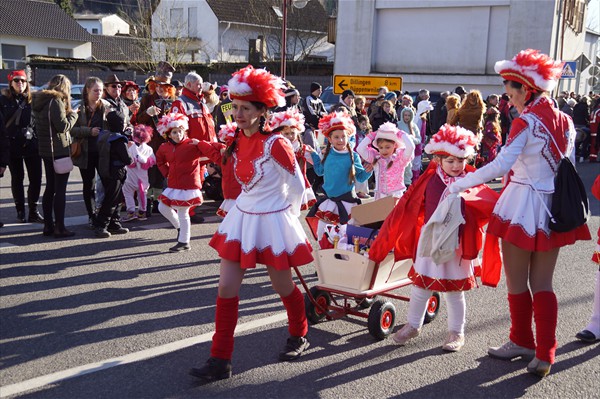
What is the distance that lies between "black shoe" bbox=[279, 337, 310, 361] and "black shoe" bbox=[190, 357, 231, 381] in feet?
1.72

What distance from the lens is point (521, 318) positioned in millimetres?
4766

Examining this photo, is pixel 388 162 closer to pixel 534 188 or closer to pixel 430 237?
pixel 430 237

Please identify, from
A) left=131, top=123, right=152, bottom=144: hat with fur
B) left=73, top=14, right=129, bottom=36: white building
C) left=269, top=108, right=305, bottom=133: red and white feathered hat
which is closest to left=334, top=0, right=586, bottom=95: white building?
left=131, top=123, right=152, bottom=144: hat with fur

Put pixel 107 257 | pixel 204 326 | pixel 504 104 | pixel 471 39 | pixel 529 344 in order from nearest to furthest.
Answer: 1. pixel 529 344
2. pixel 204 326
3. pixel 107 257
4. pixel 504 104
5. pixel 471 39

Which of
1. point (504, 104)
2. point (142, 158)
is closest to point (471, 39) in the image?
point (504, 104)

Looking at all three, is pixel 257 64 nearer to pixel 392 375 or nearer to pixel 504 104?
pixel 504 104

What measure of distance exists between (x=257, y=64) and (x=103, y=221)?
2886 cm

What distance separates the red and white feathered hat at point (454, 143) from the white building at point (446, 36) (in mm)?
27159

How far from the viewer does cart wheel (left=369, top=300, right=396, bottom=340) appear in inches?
204

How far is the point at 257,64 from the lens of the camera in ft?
120

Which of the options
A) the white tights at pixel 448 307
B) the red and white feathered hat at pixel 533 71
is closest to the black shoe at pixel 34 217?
the white tights at pixel 448 307

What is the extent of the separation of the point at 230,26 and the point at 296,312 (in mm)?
46593

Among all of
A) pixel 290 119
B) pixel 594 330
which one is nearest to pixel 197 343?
pixel 290 119

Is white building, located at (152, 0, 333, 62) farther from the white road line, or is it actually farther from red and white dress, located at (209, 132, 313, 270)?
red and white dress, located at (209, 132, 313, 270)
